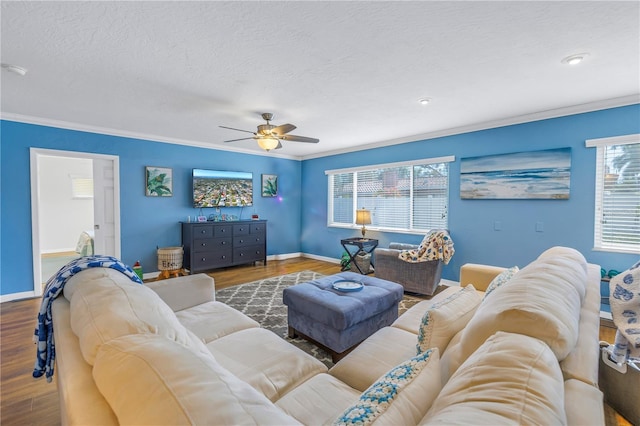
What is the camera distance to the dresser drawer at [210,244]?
16.4ft

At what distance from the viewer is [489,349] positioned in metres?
0.80

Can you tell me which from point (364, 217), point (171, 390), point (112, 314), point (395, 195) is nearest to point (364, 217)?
point (364, 217)

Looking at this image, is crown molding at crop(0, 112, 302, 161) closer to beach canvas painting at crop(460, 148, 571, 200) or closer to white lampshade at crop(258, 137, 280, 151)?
white lampshade at crop(258, 137, 280, 151)

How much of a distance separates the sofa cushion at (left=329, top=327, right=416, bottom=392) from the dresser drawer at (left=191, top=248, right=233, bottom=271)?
4.04 metres

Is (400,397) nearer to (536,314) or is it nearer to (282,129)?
(536,314)

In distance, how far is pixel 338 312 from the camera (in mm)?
2223

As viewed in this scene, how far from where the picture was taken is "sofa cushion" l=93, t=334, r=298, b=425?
1.87ft

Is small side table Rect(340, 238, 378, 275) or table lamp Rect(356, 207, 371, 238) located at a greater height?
table lamp Rect(356, 207, 371, 238)

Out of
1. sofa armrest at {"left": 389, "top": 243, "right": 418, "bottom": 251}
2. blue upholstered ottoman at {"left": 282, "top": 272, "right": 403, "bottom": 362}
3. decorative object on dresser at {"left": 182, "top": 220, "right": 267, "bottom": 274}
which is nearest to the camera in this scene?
blue upholstered ottoman at {"left": 282, "top": 272, "right": 403, "bottom": 362}

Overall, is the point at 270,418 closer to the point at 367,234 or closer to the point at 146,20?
the point at 146,20

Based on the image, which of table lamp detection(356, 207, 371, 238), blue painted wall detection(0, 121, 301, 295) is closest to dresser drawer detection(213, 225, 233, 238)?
blue painted wall detection(0, 121, 301, 295)

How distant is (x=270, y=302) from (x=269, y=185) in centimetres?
324

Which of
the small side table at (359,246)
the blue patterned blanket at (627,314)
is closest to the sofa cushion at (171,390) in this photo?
the blue patterned blanket at (627,314)

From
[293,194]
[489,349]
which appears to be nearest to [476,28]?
[489,349]
